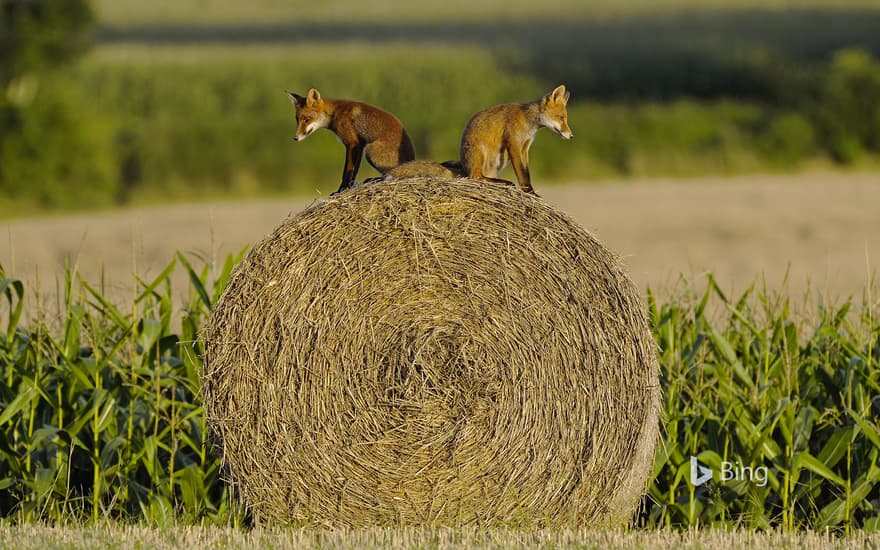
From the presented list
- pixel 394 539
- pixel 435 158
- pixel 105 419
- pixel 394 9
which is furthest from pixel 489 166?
pixel 394 9

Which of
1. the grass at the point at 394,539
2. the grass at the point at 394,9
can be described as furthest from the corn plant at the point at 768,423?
the grass at the point at 394,9

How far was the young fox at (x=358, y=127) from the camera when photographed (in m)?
7.20

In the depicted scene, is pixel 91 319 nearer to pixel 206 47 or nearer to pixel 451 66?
pixel 451 66

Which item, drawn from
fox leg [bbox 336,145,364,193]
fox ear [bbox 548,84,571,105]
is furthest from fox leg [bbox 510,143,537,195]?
fox leg [bbox 336,145,364,193]

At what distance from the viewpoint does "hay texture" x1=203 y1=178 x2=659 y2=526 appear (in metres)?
6.86

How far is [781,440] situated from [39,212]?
78.8 ft

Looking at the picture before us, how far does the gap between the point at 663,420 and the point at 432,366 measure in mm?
1462

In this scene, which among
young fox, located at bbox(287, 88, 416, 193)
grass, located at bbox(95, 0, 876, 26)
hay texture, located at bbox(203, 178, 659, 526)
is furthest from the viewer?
grass, located at bbox(95, 0, 876, 26)

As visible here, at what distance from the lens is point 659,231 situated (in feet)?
78.9

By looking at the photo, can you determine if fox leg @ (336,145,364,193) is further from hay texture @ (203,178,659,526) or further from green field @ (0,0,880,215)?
green field @ (0,0,880,215)

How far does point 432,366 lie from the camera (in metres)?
7.02

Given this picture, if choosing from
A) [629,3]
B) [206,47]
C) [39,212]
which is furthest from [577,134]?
[629,3]

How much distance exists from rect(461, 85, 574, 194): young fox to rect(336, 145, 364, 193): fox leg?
63 centimetres

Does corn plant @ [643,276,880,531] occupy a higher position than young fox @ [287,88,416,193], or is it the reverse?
young fox @ [287,88,416,193]
